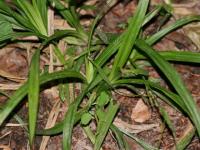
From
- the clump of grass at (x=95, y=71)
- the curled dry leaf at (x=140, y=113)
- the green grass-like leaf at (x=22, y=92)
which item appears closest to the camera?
the green grass-like leaf at (x=22, y=92)

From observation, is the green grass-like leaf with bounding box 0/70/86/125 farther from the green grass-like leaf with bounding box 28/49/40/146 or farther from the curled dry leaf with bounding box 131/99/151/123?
the curled dry leaf with bounding box 131/99/151/123

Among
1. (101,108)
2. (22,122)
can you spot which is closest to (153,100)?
(101,108)

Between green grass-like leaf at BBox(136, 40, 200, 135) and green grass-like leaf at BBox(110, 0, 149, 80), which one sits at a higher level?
green grass-like leaf at BBox(110, 0, 149, 80)

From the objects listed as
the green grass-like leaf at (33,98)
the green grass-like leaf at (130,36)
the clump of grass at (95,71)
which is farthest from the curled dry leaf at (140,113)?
the green grass-like leaf at (33,98)

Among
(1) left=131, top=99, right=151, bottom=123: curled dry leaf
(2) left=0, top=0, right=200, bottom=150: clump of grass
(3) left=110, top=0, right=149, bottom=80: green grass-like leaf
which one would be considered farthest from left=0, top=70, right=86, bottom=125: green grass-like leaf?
(1) left=131, top=99, right=151, bottom=123: curled dry leaf

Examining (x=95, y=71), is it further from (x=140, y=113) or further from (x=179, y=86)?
(x=179, y=86)

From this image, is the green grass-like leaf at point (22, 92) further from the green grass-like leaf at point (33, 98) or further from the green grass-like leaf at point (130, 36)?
the green grass-like leaf at point (130, 36)

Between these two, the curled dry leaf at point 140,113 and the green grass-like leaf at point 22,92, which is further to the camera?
the curled dry leaf at point 140,113
